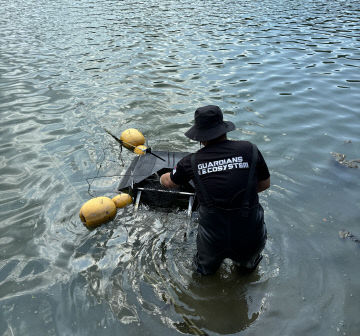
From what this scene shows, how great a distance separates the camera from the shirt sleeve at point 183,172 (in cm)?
395

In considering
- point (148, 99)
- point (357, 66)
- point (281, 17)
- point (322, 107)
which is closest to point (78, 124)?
point (148, 99)

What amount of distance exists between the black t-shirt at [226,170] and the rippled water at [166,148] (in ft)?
5.04

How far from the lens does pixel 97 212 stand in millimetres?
5434

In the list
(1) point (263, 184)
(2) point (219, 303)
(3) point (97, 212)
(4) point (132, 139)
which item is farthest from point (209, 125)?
(4) point (132, 139)

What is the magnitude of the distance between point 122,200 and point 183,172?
2173mm

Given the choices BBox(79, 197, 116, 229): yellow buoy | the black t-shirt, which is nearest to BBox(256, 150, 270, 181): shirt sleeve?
the black t-shirt

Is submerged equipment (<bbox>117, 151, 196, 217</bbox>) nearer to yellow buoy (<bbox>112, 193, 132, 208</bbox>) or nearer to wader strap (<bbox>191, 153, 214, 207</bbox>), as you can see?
yellow buoy (<bbox>112, 193, 132, 208</bbox>)

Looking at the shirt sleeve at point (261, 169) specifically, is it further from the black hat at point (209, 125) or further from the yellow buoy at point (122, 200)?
the yellow buoy at point (122, 200)

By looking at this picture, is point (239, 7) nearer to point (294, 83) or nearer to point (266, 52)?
point (266, 52)

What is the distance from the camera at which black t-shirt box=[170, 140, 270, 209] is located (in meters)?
3.73

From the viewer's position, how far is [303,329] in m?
4.08

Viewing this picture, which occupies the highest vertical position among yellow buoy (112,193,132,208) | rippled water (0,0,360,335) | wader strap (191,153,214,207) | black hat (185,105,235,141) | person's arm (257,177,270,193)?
black hat (185,105,235,141)

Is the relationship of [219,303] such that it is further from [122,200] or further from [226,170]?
[122,200]

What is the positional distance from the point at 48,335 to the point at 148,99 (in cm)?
778
